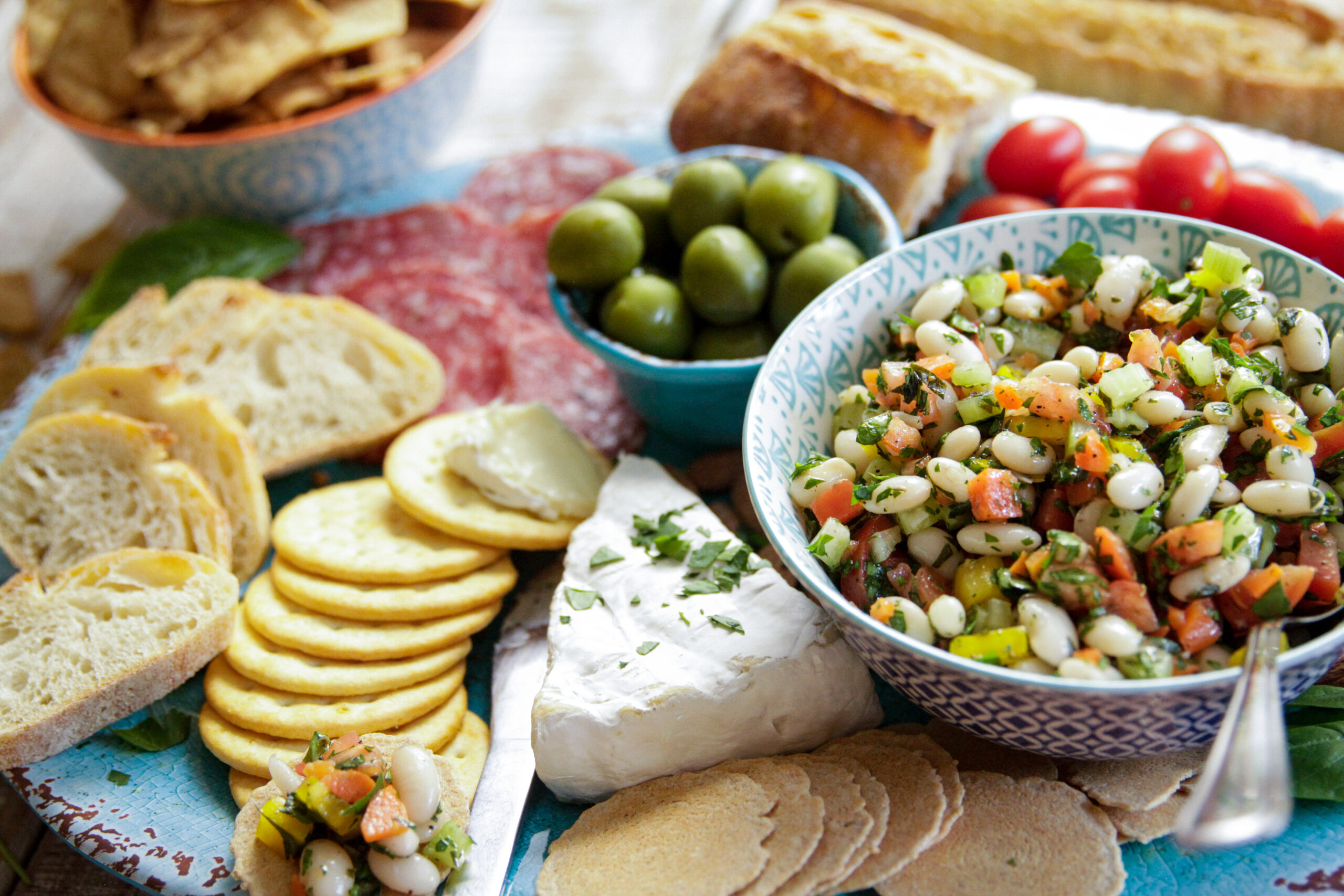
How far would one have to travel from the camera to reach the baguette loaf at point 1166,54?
292 centimetres

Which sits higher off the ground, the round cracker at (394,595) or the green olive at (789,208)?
the green olive at (789,208)

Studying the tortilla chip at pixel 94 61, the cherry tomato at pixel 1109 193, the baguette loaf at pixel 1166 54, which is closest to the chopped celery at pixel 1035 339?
the cherry tomato at pixel 1109 193

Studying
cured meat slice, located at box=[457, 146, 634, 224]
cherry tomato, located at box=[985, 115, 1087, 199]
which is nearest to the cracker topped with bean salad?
cherry tomato, located at box=[985, 115, 1087, 199]

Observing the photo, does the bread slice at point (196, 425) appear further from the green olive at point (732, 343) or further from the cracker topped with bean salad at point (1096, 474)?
the cracker topped with bean salad at point (1096, 474)

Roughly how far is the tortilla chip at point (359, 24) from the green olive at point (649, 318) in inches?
51.0

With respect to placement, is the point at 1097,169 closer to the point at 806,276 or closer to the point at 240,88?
the point at 806,276

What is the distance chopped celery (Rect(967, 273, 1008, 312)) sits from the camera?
1.96 meters

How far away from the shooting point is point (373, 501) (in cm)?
237

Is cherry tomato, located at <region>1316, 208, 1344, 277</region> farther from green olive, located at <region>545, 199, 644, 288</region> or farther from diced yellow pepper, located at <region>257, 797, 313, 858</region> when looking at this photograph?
diced yellow pepper, located at <region>257, 797, 313, 858</region>

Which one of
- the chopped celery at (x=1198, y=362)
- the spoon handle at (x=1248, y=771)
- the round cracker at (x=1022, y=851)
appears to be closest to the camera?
the spoon handle at (x=1248, y=771)

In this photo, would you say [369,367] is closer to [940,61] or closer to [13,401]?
[13,401]

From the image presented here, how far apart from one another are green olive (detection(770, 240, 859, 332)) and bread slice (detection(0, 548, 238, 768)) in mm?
1341

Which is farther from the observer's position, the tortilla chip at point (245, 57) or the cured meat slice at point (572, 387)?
the tortilla chip at point (245, 57)

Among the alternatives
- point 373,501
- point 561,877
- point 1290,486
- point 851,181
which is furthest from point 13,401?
point 1290,486
